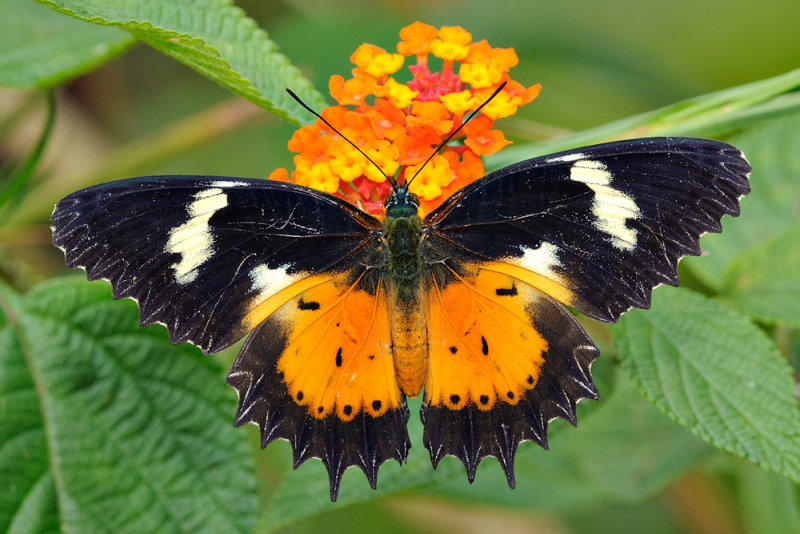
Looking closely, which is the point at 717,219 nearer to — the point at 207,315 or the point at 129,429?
the point at 207,315

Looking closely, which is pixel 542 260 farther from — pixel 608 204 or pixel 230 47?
pixel 230 47

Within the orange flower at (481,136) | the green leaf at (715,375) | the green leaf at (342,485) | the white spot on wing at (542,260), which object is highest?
the orange flower at (481,136)

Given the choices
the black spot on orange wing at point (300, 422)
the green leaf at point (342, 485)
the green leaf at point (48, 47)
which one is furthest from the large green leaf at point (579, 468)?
the green leaf at point (48, 47)

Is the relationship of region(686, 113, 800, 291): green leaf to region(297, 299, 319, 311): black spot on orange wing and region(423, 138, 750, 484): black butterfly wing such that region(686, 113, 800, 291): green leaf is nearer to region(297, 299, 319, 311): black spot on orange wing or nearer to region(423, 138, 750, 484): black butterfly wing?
region(423, 138, 750, 484): black butterfly wing

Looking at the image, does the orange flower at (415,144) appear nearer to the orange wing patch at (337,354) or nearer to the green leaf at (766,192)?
the orange wing patch at (337,354)

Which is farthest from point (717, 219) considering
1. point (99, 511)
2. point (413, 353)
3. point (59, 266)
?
point (59, 266)

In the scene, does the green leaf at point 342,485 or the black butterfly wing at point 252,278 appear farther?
the green leaf at point 342,485

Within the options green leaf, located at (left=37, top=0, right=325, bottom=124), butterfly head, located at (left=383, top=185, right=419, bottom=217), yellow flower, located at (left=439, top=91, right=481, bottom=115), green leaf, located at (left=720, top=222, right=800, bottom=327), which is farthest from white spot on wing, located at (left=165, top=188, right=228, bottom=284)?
green leaf, located at (left=720, top=222, right=800, bottom=327)

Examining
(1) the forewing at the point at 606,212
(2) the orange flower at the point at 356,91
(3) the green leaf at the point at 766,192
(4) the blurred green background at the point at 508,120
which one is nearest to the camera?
(1) the forewing at the point at 606,212

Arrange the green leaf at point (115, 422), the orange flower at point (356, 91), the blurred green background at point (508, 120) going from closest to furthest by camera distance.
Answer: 1. the orange flower at point (356, 91)
2. the green leaf at point (115, 422)
3. the blurred green background at point (508, 120)
